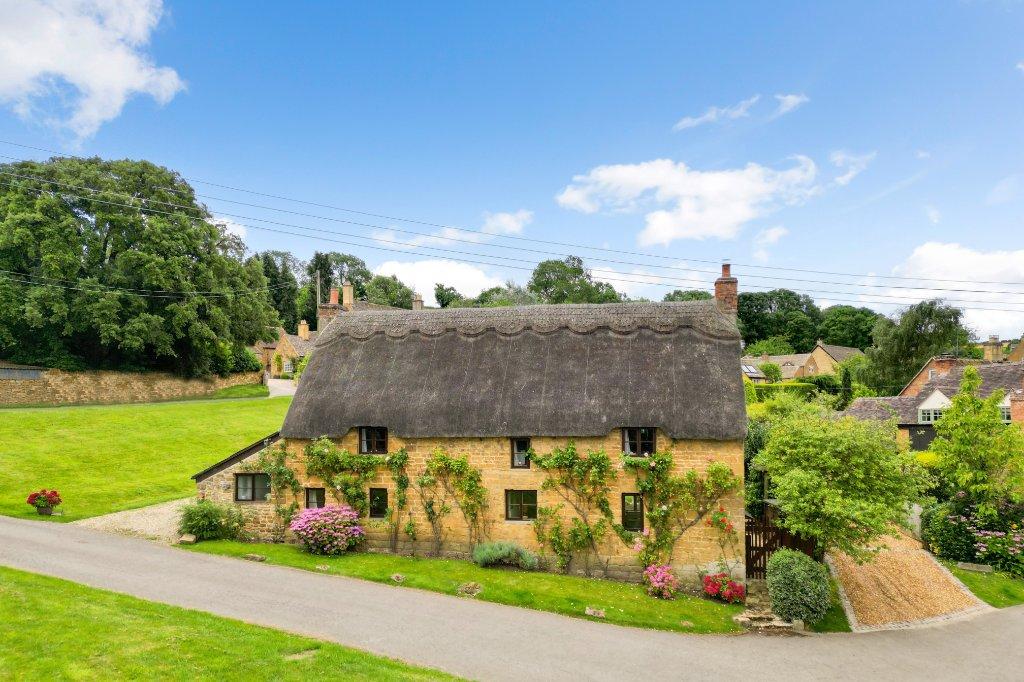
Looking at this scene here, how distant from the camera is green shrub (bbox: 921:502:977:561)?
22936 millimetres

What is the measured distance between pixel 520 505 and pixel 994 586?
16934mm

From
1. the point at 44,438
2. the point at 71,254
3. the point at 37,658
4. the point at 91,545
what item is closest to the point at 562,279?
the point at 71,254

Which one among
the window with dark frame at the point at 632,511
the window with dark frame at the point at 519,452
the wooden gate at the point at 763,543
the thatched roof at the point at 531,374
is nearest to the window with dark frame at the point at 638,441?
the thatched roof at the point at 531,374

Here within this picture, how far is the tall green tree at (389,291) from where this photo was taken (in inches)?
3588

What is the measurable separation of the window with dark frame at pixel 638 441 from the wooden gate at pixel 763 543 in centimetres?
398

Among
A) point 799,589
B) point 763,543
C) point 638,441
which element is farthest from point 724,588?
point 638,441

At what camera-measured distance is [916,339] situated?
59125mm

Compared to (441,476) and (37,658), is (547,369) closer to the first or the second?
(441,476)

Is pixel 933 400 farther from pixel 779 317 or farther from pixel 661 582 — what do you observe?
pixel 779 317

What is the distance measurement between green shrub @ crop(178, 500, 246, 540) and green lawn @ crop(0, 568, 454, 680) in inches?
260

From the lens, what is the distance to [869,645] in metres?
15.6

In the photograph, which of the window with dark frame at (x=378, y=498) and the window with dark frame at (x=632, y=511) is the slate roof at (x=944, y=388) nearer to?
the window with dark frame at (x=632, y=511)

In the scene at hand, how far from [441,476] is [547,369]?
526 cm

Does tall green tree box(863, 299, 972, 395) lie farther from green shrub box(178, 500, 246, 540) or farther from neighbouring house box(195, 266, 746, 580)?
green shrub box(178, 500, 246, 540)
